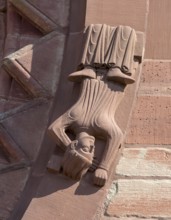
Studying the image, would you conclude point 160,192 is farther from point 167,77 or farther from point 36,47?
point 36,47

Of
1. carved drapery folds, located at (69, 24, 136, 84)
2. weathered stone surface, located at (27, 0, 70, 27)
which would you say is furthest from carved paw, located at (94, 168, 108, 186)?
weathered stone surface, located at (27, 0, 70, 27)

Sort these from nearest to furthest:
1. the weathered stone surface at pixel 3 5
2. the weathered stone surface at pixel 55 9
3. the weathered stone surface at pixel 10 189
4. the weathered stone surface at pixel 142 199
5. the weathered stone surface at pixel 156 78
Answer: the weathered stone surface at pixel 142 199 < the weathered stone surface at pixel 10 189 < the weathered stone surface at pixel 156 78 < the weathered stone surface at pixel 55 9 < the weathered stone surface at pixel 3 5

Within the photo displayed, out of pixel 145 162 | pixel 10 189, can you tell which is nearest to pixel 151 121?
pixel 145 162

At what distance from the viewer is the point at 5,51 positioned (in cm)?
256

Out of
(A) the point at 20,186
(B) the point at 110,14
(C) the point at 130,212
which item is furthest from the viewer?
(B) the point at 110,14

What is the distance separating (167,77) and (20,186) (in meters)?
0.61

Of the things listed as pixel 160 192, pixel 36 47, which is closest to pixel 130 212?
pixel 160 192

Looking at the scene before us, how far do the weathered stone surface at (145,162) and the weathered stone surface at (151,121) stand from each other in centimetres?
4

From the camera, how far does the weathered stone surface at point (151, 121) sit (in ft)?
7.33

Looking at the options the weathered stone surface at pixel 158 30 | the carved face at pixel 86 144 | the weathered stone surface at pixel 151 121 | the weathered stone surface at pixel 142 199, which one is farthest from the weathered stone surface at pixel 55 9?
the weathered stone surface at pixel 142 199

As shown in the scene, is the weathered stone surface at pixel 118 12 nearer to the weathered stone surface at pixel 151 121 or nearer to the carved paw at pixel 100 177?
the weathered stone surface at pixel 151 121

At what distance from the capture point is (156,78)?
2.37m

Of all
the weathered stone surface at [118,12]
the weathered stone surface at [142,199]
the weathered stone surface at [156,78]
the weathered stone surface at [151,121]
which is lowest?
the weathered stone surface at [142,199]

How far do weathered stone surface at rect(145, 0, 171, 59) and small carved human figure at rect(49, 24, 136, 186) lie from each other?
13 cm
